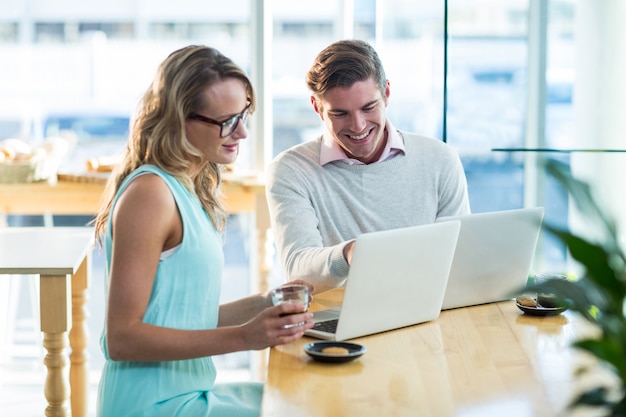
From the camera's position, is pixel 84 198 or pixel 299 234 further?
pixel 84 198

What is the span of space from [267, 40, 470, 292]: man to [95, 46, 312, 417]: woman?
0.47 m

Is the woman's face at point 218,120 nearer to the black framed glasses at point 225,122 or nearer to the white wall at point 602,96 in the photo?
the black framed glasses at point 225,122

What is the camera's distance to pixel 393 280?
5.63 ft

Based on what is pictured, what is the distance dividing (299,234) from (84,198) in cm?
156

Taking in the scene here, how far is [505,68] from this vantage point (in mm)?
2869

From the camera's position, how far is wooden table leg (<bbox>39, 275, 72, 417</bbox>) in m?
2.52

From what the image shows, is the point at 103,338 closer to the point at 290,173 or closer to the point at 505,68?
the point at 290,173

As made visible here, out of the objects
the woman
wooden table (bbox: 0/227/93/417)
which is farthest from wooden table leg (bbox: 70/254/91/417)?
the woman

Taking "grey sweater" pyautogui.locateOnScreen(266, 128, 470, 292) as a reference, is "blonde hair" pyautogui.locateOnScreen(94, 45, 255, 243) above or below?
above

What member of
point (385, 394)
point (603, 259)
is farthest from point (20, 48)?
point (603, 259)

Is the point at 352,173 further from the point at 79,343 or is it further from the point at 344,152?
the point at 79,343

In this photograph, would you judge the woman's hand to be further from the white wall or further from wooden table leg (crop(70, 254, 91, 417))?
wooden table leg (crop(70, 254, 91, 417))

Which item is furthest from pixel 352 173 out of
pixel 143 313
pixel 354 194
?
pixel 143 313

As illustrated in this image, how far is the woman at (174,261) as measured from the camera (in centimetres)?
160
